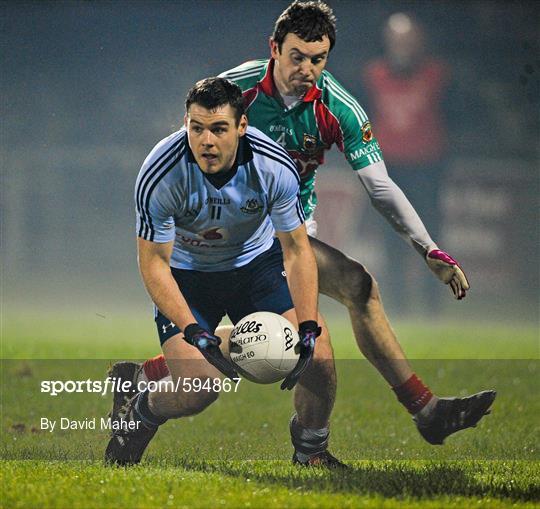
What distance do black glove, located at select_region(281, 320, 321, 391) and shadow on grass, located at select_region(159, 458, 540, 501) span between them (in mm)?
512

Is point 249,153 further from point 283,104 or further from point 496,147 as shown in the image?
point 496,147

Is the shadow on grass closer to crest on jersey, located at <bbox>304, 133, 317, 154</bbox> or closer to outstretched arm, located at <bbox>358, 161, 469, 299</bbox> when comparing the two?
outstretched arm, located at <bbox>358, 161, 469, 299</bbox>

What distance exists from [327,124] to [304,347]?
1.47m

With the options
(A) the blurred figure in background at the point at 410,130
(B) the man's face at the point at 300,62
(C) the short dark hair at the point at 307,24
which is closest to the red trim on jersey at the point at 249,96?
(B) the man's face at the point at 300,62

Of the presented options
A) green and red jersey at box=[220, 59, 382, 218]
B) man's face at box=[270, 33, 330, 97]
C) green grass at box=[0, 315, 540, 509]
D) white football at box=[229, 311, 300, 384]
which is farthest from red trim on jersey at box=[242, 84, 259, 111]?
green grass at box=[0, 315, 540, 509]

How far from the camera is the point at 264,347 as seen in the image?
5402 millimetres

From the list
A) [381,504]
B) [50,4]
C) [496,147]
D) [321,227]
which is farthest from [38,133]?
[381,504]

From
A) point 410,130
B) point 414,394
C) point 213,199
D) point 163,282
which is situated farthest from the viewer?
point 410,130

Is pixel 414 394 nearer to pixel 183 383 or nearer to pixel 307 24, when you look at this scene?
pixel 183 383

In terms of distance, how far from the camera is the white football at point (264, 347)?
17.8 ft

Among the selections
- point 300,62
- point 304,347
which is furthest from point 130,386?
point 300,62

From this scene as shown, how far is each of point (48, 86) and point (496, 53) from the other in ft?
12.8

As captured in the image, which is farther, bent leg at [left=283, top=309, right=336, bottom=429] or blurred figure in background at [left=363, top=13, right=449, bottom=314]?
blurred figure in background at [left=363, top=13, right=449, bottom=314]

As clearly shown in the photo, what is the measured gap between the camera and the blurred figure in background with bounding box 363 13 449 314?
27.4 ft
